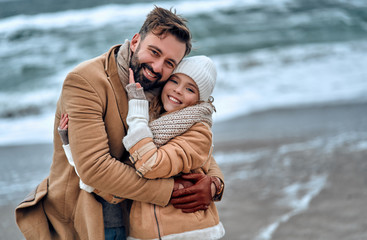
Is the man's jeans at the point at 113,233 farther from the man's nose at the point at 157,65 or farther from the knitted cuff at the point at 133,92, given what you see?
the man's nose at the point at 157,65

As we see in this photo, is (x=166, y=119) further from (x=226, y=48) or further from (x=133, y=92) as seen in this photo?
(x=226, y=48)

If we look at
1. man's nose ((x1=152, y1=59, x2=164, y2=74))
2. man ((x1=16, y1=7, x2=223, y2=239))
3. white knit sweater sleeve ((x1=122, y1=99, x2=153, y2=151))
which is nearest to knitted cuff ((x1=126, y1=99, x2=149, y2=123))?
white knit sweater sleeve ((x1=122, y1=99, x2=153, y2=151))

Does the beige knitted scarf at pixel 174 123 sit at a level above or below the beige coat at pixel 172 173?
above

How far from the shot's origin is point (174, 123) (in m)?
2.13

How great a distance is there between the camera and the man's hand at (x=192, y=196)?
6.98ft

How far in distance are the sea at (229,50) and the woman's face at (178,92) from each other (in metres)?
1.67

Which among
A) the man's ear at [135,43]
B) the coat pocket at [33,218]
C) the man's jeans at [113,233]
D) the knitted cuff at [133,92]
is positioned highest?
the man's ear at [135,43]

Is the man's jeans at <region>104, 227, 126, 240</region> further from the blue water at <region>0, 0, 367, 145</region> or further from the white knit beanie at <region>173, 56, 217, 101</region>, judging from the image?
the blue water at <region>0, 0, 367, 145</region>

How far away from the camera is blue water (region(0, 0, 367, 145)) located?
24.8 feet

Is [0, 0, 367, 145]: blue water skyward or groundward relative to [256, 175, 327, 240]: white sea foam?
groundward

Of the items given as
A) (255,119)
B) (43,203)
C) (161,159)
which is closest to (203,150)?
(161,159)

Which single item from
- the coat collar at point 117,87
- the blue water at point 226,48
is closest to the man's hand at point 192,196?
the coat collar at point 117,87

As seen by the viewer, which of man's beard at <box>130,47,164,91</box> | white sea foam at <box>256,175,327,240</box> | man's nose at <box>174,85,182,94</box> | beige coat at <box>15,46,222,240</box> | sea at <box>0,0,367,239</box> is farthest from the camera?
sea at <box>0,0,367,239</box>

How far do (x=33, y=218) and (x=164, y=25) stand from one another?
1.33m
